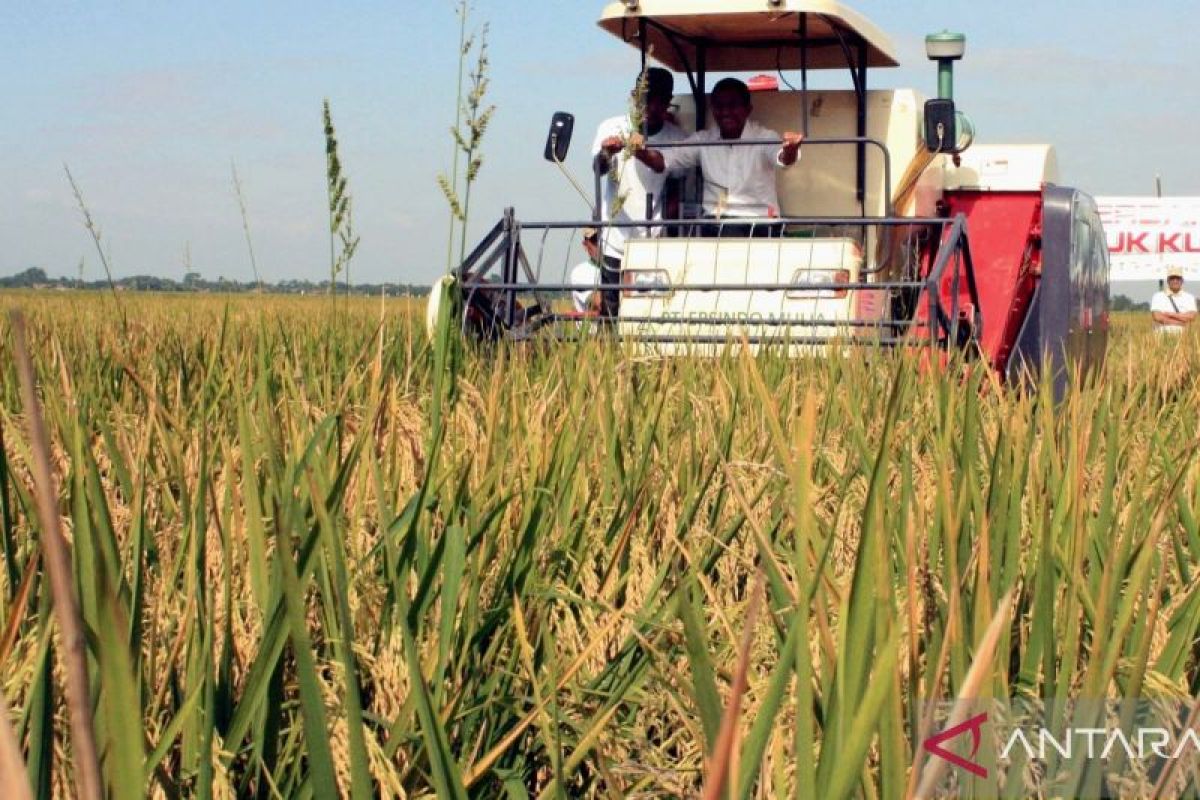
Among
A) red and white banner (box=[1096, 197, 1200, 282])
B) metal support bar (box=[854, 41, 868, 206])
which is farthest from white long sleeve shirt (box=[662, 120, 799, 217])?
red and white banner (box=[1096, 197, 1200, 282])

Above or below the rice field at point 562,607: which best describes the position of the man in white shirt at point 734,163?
above

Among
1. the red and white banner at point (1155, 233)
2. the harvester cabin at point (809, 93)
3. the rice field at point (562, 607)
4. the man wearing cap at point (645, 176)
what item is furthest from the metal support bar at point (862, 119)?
the red and white banner at point (1155, 233)

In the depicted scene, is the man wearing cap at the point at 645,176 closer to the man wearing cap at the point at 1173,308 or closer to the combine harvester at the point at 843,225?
the combine harvester at the point at 843,225

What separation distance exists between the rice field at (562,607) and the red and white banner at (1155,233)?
18828 millimetres

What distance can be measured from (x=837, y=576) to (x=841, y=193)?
18.1ft

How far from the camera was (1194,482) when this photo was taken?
2.66 metres

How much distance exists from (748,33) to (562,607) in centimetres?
596

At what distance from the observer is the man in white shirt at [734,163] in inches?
285

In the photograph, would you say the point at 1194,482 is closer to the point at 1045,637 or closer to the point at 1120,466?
the point at 1120,466

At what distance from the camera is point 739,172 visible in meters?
7.26

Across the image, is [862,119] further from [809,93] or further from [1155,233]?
[1155,233]

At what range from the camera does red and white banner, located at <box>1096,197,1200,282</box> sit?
20656mm

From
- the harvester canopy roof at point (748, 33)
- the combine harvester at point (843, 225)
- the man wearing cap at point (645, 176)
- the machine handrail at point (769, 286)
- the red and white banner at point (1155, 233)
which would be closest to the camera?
the machine handrail at point (769, 286)

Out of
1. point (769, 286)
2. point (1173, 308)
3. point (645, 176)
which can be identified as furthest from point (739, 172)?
point (1173, 308)
